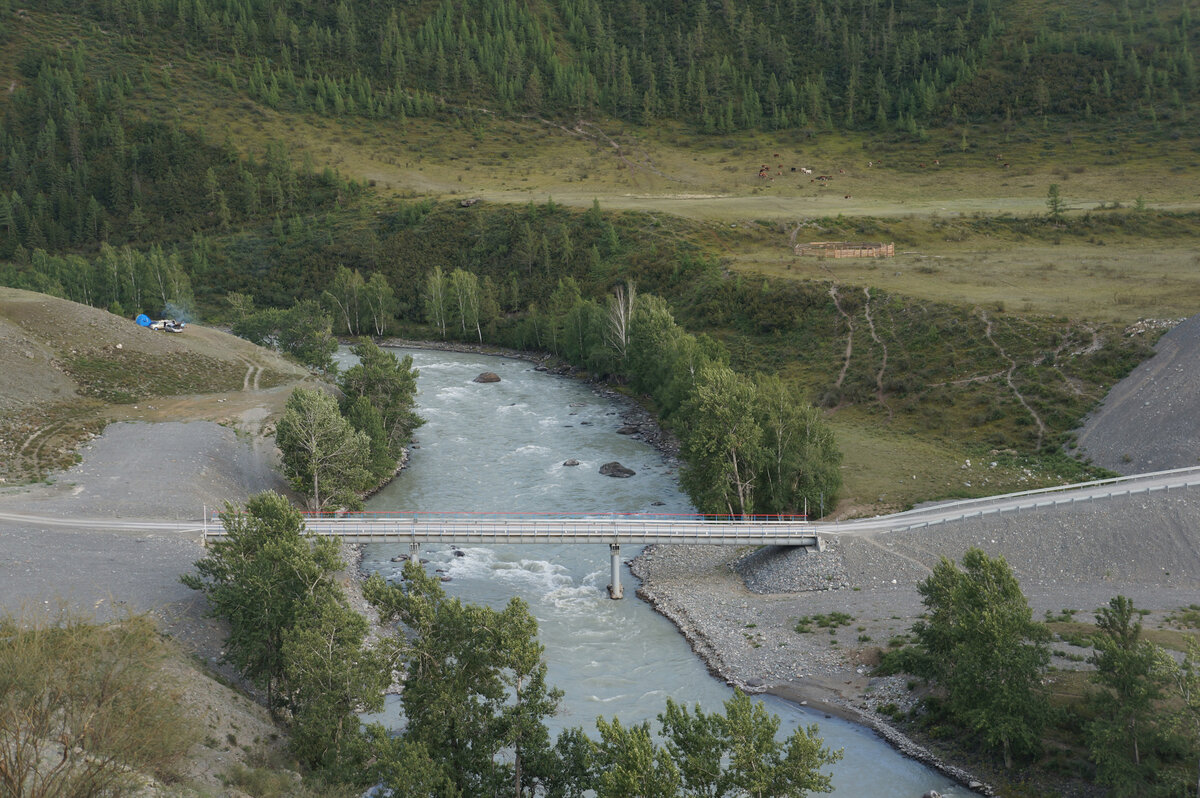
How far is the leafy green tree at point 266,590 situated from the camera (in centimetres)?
3981

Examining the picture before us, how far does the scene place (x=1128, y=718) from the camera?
33.3m

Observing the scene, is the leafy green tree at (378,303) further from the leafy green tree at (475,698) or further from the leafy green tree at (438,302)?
the leafy green tree at (475,698)

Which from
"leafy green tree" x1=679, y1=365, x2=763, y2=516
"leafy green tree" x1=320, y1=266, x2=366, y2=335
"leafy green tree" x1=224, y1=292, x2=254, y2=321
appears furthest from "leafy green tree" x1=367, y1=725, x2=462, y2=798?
"leafy green tree" x1=320, y1=266, x2=366, y2=335

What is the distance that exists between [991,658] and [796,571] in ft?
61.6

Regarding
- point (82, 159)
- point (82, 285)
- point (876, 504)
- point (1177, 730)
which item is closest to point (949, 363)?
point (876, 504)

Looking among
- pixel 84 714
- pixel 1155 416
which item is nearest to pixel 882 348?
pixel 1155 416

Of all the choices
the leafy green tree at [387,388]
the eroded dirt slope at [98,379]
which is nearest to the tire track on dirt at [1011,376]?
the leafy green tree at [387,388]

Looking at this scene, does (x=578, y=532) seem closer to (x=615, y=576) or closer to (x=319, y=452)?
(x=615, y=576)

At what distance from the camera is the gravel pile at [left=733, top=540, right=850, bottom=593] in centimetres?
5503

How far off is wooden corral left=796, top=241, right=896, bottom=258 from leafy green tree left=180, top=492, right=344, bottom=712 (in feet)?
285

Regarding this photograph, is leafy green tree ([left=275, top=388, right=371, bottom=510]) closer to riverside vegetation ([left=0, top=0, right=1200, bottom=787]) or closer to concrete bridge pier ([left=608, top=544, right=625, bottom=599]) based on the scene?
riverside vegetation ([left=0, top=0, right=1200, bottom=787])

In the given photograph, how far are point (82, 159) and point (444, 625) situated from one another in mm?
185345

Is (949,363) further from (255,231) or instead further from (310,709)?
(255,231)

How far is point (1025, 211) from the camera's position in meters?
126
